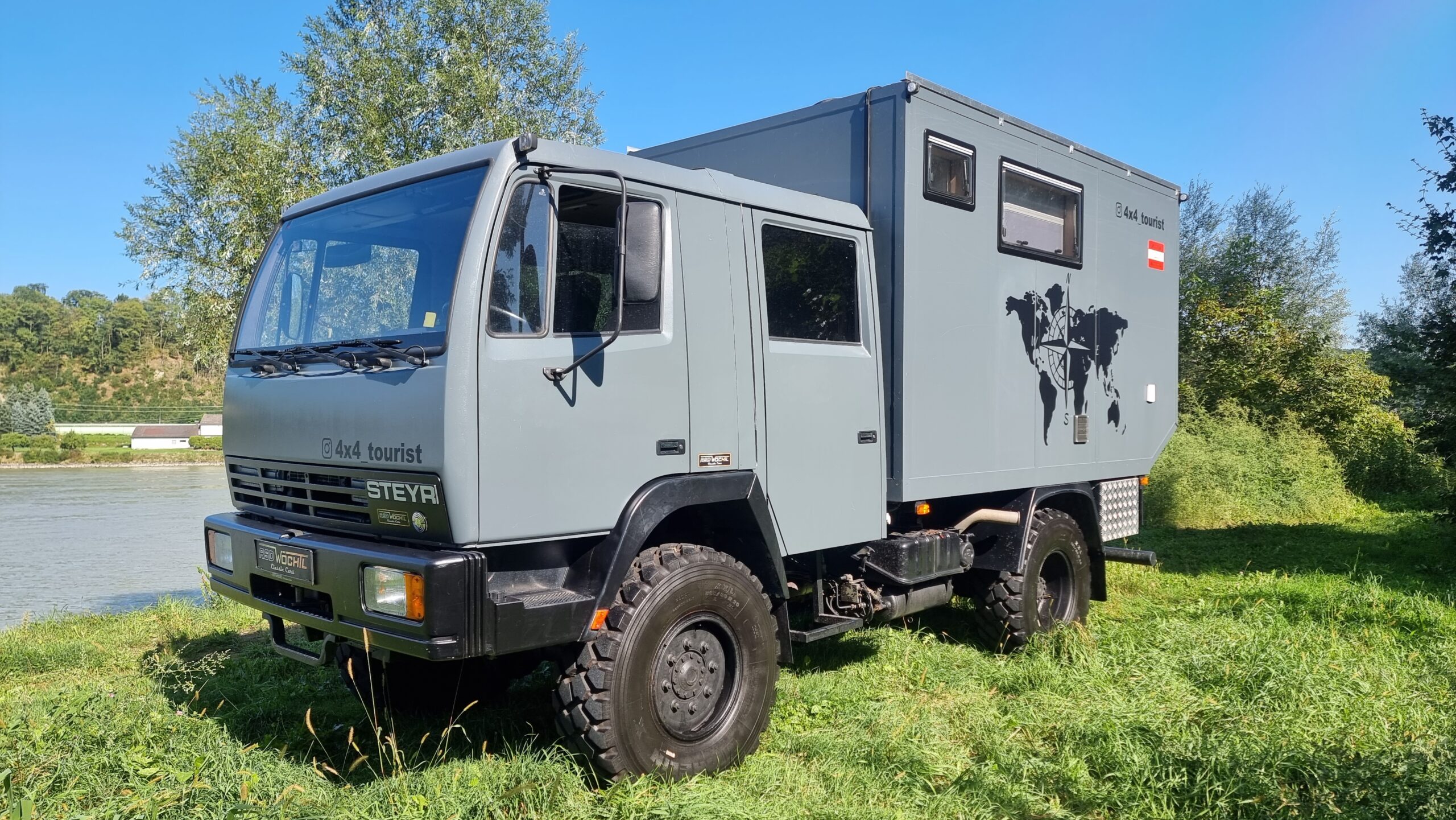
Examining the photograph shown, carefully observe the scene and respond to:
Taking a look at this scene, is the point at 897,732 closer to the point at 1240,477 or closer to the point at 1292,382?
the point at 1240,477

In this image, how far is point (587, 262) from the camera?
3.78 metres

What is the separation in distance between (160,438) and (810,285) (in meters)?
47.7

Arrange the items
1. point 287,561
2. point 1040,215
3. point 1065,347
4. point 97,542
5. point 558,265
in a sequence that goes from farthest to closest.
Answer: point 97,542 < point 1065,347 < point 1040,215 < point 287,561 < point 558,265

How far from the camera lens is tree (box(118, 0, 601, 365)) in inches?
480

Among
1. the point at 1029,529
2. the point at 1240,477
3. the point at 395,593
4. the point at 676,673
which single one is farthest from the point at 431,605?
the point at 1240,477

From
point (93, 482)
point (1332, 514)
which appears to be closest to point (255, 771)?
point (1332, 514)

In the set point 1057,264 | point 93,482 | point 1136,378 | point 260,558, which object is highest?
point 1057,264

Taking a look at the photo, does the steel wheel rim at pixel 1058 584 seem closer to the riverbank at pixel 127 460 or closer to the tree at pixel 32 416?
the riverbank at pixel 127 460

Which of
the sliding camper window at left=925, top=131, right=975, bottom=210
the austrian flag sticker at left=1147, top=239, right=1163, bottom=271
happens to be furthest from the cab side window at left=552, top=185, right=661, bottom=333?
the austrian flag sticker at left=1147, top=239, right=1163, bottom=271

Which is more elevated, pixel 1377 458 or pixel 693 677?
pixel 693 677

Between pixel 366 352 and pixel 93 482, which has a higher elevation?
pixel 366 352

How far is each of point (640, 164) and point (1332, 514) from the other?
15.9 metres

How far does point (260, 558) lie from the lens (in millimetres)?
4051

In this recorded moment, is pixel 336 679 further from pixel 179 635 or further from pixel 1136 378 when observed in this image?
pixel 1136 378
